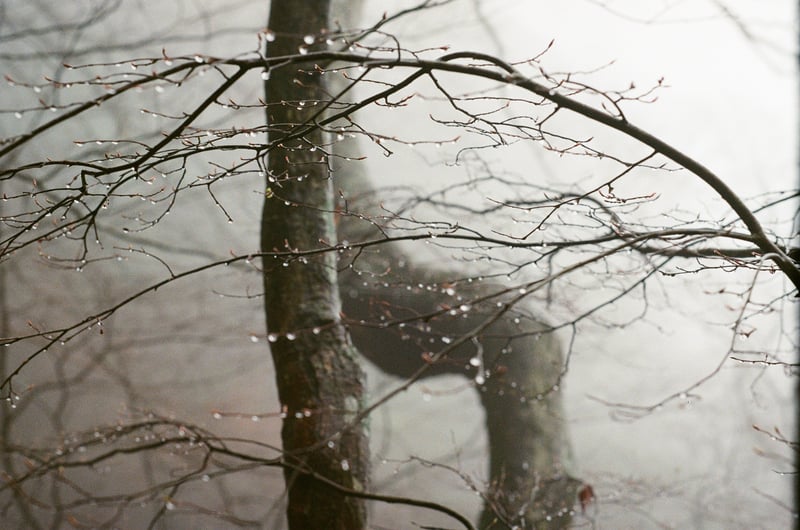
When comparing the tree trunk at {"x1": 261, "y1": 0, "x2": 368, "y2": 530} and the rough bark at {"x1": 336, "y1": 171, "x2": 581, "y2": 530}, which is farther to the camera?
the rough bark at {"x1": 336, "y1": 171, "x2": 581, "y2": 530}

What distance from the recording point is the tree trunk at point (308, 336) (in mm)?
1066

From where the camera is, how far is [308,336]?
112 centimetres

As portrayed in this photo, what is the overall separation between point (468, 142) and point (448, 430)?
2.62ft

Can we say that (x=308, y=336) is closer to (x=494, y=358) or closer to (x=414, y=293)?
(x=414, y=293)

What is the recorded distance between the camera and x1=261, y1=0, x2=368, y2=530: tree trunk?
107 cm

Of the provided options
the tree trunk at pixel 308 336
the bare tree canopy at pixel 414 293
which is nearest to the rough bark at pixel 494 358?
the bare tree canopy at pixel 414 293

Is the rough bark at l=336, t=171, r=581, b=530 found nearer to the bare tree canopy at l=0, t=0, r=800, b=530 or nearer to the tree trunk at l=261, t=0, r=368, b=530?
the bare tree canopy at l=0, t=0, r=800, b=530

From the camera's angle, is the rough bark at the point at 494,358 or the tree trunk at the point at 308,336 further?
the rough bark at the point at 494,358

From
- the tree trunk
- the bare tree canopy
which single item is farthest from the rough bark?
the tree trunk

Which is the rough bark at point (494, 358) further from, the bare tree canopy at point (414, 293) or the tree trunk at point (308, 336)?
the tree trunk at point (308, 336)

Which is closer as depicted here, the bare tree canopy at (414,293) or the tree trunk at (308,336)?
the tree trunk at (308,336)

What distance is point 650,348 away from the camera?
1931mm

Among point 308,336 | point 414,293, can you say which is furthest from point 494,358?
point 308,336

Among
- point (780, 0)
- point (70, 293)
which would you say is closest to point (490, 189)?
point (780, 0)
